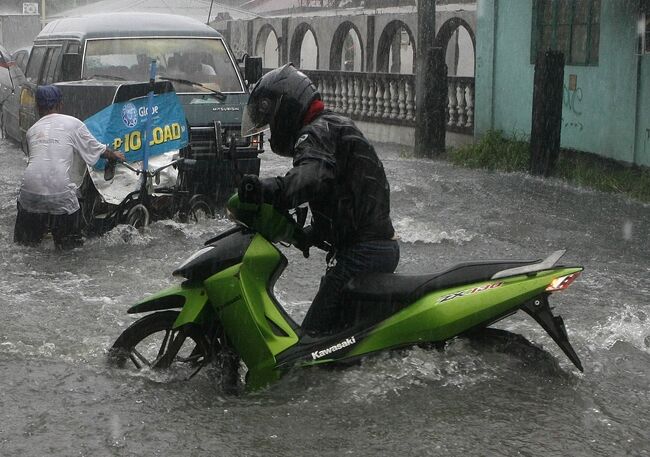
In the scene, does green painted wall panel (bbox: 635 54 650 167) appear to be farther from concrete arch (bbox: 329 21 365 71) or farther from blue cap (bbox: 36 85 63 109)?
concrete arch (bbox: 329 21 365 71)

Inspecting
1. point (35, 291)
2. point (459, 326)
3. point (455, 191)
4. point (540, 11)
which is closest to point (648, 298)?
point (459, 326)

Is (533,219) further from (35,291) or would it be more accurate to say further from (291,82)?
(291,82)

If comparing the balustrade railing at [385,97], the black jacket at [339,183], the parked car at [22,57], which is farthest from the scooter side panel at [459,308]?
the parked car at [22,57]

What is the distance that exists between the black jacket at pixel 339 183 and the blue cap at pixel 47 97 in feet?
15.9

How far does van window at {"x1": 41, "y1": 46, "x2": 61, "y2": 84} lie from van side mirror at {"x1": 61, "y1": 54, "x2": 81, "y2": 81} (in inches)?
25.6

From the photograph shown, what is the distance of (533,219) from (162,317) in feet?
23.5

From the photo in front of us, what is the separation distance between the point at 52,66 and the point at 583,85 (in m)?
7.52

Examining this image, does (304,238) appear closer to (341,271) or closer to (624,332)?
(341,271)

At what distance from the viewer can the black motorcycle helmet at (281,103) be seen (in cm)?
514

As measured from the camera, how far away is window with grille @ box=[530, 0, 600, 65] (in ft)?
52.1

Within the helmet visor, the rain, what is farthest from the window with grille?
the helmet visor

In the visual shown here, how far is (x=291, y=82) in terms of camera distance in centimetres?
516

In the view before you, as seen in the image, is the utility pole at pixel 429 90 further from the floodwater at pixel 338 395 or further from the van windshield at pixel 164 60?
the floodwater at pixel 338 395

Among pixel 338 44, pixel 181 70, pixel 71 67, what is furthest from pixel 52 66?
pixel 338 44
